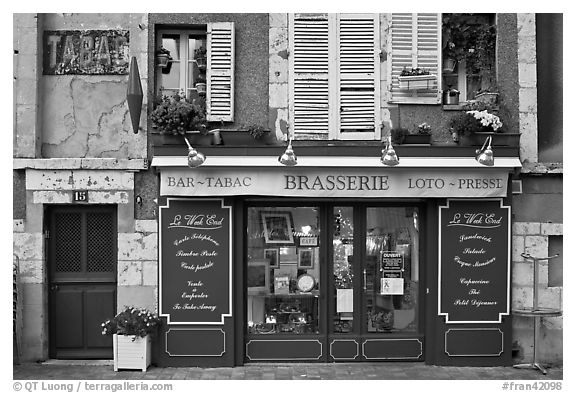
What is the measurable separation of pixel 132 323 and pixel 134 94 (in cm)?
301

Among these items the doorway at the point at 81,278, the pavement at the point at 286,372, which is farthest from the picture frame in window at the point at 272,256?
the doorway at the point at 81,278

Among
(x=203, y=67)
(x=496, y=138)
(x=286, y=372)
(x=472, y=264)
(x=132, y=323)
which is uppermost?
(x=203, y=67)

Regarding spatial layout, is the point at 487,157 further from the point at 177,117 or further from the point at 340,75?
the point at 177,117

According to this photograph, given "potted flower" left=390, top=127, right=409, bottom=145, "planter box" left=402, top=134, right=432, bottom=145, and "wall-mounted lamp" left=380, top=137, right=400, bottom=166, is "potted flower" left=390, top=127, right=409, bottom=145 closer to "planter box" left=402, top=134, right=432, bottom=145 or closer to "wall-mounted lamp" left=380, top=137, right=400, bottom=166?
"planter box" left=402, top=134, right=432, bottom=145

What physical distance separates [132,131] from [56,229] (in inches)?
68.9

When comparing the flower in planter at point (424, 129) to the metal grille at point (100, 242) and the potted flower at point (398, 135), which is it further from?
the metal grille at point (100, 242)

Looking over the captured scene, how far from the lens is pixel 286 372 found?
8727 millimetres

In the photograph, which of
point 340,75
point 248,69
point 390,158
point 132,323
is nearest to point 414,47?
point 340,75

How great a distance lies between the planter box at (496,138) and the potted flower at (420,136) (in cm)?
49

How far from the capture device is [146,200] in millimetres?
9102

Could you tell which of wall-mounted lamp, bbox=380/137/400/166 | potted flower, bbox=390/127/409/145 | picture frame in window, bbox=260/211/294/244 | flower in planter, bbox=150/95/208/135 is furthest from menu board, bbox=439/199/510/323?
flower in planter, bbox=150/95/208/135

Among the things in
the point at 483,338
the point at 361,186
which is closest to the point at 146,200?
the point at 361,186
